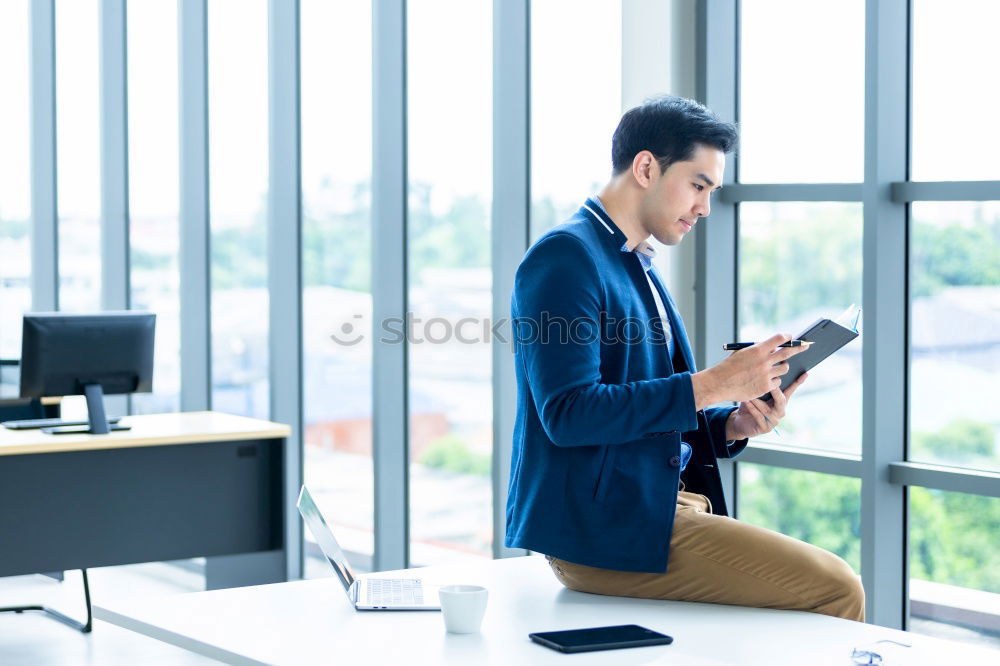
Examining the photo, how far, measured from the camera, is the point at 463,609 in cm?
195

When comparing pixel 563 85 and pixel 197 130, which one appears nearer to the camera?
pixel 563 85

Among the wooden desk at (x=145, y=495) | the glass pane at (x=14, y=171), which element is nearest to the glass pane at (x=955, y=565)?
the wooden desk at (x=145, y=495)

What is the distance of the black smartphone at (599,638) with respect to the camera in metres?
1.85

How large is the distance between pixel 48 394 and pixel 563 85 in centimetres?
212

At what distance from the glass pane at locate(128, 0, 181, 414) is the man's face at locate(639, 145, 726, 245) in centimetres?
388

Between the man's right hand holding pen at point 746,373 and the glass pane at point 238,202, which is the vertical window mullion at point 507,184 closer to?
the glass pane at point 238,202

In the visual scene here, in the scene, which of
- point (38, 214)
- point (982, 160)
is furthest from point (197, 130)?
point (982, 160)

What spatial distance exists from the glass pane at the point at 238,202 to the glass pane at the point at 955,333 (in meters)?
2.89

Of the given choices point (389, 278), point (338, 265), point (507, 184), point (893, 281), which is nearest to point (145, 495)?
point (389, 278)

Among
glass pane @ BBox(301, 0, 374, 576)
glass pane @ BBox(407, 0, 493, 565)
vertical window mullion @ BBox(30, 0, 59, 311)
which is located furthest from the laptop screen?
vertical window mullion @ BBox(30, 0, 59, 311)

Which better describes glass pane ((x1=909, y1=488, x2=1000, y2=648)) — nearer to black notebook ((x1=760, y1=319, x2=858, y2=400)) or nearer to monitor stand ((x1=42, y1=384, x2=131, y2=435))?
black notebook ((x1=760, y1=319, x2=858, y2=400))

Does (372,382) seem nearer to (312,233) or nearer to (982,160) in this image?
(312,233)

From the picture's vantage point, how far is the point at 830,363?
386cm

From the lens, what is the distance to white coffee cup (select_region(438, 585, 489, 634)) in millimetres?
1942
